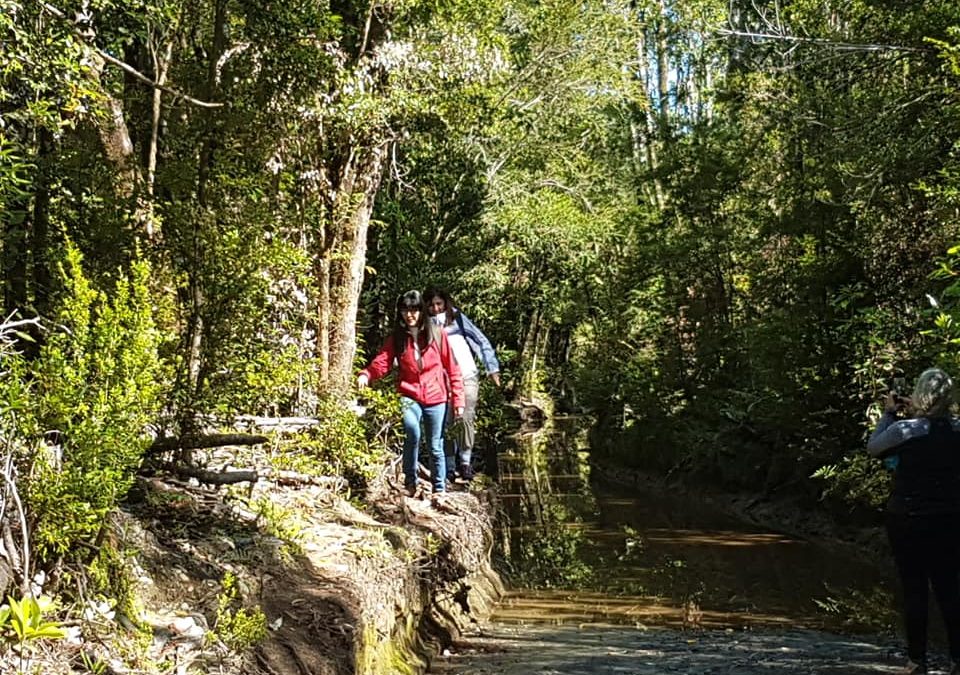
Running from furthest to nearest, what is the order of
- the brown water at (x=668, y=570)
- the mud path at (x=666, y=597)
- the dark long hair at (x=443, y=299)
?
the brown water at (x=668, y=570) → the dark long hair at (x=443, y=299) → the mud path at (x=666, y=597)

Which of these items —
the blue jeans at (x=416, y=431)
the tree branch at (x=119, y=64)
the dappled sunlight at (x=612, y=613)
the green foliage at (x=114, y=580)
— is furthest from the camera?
the dappled sunlight at (x=612, y=613)

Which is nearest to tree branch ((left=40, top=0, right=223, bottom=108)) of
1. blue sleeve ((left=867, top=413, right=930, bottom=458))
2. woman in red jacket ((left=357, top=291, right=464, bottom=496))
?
woman in red jacket ((left=357, top=291, right=464, bottom=496))

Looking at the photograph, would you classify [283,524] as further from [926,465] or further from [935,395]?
[935,395]

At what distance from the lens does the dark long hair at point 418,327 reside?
8531 millimetres

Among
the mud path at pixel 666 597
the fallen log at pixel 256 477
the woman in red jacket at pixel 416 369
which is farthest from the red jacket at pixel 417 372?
the mud path at pixel 666 597

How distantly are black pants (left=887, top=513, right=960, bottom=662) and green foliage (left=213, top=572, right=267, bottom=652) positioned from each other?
152 inches

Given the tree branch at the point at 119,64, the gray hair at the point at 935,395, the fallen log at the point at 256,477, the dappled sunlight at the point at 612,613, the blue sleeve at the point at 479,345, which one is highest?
the tree branch at the point at 119,64

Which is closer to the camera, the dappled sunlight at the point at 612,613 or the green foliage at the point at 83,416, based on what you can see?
the green foliage at the point at 83,416

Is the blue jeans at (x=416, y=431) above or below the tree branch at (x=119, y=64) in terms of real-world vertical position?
below

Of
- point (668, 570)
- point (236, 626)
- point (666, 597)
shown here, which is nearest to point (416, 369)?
point (236, 626)

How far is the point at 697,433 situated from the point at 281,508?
15402 mm

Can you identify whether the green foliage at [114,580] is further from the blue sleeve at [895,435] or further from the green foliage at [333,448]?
the blue sleeve at [895,435]

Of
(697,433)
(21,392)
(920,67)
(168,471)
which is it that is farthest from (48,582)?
(697,433)

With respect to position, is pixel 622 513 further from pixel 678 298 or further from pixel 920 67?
pixel 920 67
